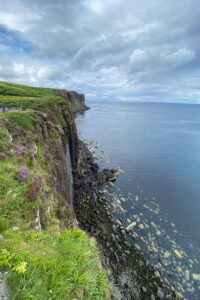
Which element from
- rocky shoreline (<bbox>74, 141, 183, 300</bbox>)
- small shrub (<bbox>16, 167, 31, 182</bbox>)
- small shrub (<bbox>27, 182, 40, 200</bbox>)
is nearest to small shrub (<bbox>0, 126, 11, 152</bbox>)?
small shrub (<bbox>16, 167, 31, 182</bbox>)

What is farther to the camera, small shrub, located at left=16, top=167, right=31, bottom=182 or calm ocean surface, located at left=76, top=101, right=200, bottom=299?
calm ocean surface, located at left=76, top=101, right=200, bottom=299

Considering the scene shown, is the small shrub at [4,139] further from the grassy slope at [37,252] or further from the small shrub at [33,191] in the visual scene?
the small shrub at [33,191]

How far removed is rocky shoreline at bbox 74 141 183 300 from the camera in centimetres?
1338

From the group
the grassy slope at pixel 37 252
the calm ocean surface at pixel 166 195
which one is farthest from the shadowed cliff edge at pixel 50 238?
the calm ocean surface at pixel 166 195

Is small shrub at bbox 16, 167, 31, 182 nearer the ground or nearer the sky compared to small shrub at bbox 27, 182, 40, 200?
nearer the sky

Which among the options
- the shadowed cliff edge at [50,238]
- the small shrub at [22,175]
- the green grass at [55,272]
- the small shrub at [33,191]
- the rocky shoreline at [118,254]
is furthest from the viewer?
the rocky shoreline at [118,254]

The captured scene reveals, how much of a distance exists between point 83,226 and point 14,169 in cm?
1442

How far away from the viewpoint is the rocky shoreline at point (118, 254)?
13.4 m

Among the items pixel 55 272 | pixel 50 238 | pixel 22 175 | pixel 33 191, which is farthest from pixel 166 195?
pixel 55 272

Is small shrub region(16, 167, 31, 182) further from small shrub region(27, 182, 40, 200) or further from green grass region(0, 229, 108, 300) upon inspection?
green grass region(0, 229, 108, 300)

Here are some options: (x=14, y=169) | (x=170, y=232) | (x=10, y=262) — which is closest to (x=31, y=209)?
(x=14, y=169)

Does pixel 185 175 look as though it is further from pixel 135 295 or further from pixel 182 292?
pixel 135 295

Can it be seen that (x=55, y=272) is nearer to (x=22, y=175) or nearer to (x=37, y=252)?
(x=37, y=252)

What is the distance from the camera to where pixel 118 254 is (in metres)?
16.0
